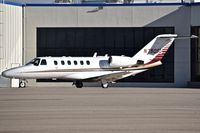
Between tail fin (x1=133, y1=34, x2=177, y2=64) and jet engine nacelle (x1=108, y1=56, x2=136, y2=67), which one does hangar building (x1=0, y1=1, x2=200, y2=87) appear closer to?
tail fin (x1=133, y1=34, x2=177, y2=64)

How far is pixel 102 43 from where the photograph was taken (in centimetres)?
4791

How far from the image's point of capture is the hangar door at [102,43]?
47531 mm

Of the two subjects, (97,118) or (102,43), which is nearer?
(97,118)

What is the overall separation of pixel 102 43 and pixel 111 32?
118 centimetres

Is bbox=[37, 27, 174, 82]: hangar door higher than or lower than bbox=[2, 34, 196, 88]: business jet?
higher

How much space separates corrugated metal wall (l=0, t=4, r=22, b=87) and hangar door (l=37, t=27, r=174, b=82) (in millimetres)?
1927

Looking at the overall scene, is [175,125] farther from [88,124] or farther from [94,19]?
[94,19]

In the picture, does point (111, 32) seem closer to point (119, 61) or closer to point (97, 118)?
point (119, 61)

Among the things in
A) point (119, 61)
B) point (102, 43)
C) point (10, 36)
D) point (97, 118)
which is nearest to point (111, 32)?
point (102, 43)

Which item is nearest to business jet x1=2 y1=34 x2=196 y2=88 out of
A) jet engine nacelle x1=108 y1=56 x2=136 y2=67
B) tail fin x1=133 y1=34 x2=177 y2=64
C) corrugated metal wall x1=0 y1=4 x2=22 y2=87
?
jet engine nacelle x1=108 y1=56 x2=136 y2=67

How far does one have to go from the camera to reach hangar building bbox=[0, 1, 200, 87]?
4675cm

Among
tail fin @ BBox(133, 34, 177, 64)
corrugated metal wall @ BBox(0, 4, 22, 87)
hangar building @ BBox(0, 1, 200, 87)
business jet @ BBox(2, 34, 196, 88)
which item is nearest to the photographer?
business jet @ BBox(2, 34, 196, 88)

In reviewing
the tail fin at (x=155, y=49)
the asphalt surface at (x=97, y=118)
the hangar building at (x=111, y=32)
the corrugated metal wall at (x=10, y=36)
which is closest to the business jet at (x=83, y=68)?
the tail fin at (x=155, y=49)

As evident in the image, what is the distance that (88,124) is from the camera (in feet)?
52.2
